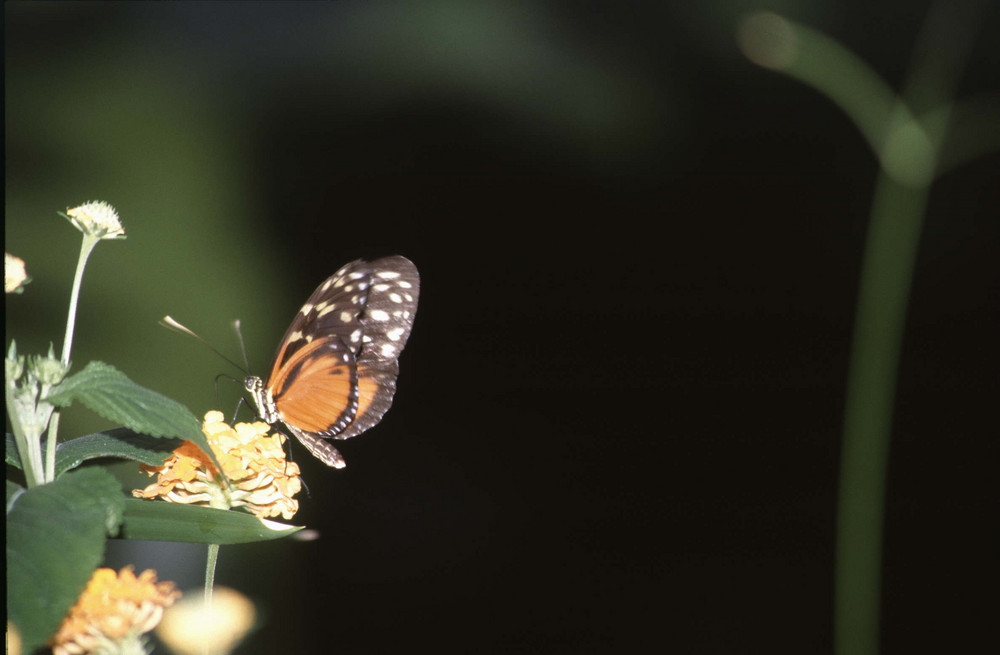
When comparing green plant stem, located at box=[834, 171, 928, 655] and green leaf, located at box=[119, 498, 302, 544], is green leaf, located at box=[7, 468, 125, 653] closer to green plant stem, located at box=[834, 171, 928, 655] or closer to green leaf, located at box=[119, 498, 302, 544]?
green leaf, located at box=[119, 498, 302, 544]

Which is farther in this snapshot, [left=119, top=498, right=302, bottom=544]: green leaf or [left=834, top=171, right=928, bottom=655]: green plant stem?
[left=834, top=171, right=928, bottom=655]: green plant stem

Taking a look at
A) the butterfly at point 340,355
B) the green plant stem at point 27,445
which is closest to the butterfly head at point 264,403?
the butterfly at point 340,355

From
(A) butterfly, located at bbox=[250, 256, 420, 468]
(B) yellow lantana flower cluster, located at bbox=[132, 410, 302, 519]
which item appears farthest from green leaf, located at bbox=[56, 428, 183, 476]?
(A) butterfly, located at bbox=[250, 256, 420, 468]

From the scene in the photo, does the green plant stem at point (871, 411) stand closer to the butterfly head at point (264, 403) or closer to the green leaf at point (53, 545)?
the butterfly head at point (264, 403)

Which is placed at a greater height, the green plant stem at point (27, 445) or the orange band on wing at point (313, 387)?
the orange band on wing at point (313, 387)

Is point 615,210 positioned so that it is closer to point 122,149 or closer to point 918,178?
point 918,178
